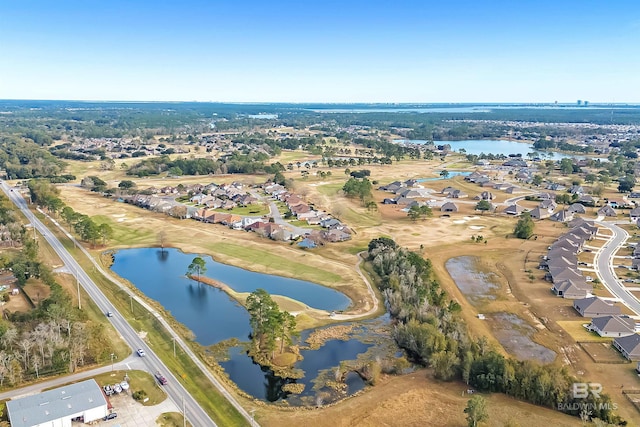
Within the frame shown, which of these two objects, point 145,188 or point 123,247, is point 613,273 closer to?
point 123,247

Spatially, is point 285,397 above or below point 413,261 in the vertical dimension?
below

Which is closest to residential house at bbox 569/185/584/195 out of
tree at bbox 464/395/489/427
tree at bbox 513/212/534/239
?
tree at bbox 513/212/534/239

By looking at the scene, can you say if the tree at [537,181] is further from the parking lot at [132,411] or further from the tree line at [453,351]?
the parking lot at [132,411]

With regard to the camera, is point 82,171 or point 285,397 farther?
point 82,171

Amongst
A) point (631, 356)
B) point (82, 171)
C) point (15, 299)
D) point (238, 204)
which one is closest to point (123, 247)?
point (15, 299)

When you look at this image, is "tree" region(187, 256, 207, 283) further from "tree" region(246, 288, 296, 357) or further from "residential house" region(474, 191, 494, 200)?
"residential house" region(474, 191, 494, 200)

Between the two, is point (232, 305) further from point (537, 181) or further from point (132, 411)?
point (537, 181)
